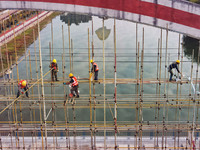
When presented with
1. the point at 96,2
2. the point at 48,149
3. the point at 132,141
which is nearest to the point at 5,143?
the point at 48,149

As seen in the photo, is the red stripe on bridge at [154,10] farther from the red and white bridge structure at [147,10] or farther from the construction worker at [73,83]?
the construction worker at [73,83]

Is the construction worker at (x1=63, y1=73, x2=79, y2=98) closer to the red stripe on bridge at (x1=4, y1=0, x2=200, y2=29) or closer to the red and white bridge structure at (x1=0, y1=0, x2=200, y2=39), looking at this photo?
the red and white bridge structure at (x1=0, y1=0, x2=200, y2=39)

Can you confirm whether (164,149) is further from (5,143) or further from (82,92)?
(82,92)

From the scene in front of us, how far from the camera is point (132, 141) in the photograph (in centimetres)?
1731

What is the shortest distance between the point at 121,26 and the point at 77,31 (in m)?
10.8

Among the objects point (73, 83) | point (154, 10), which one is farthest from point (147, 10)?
point (73, 83)

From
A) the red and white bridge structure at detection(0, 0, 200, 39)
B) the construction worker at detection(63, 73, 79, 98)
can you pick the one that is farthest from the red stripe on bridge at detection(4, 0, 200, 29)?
the construction worker at detection(63, 73, 79, 98)

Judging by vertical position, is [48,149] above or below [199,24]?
below

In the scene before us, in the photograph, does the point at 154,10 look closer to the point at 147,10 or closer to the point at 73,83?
the point at 147,10

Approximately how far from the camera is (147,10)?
400 inches

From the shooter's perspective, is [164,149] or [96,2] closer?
[96,2]

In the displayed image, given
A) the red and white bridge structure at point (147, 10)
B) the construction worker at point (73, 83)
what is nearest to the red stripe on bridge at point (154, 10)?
the red and white bridge structure at point (147, 10)

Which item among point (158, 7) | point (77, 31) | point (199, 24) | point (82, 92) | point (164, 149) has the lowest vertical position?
point (164, 149)

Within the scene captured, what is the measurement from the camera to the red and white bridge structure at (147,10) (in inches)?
392
